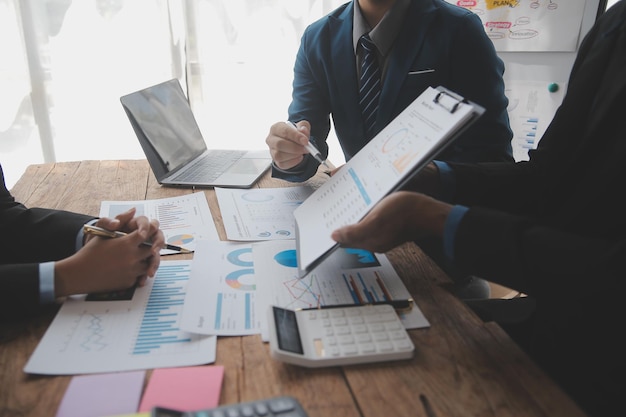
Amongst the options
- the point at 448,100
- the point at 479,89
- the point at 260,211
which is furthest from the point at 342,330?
the point at 479,89

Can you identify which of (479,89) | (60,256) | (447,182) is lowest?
(60,256)

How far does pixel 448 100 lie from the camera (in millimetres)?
707

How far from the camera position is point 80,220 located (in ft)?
2.92

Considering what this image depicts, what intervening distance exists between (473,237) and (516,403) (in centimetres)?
21

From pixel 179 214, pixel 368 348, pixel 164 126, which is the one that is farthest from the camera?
pixel 164 126

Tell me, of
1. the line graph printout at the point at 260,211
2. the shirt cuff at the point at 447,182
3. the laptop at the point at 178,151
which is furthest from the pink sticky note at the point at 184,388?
the laptop at the point at 178,151

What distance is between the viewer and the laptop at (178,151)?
1221 mm

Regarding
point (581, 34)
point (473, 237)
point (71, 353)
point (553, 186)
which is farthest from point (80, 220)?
point (581, 34)

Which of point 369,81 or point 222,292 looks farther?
point 369,81

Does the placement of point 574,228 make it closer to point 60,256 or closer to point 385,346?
point 385,346

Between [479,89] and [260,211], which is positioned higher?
[479,89]

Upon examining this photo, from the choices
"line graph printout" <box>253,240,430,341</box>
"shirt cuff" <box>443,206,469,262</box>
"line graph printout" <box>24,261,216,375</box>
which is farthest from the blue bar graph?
"shirt cuff" <box>443,206,469,262</box>

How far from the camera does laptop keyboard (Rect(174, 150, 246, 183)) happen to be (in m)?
1.25

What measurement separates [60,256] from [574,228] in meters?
0.89
